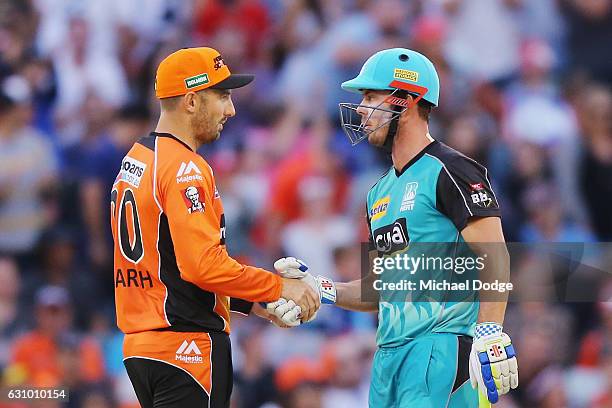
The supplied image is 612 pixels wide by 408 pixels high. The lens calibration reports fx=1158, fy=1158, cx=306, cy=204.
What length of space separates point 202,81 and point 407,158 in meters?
1.17

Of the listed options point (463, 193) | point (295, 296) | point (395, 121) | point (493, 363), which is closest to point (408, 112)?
point (395, 121)

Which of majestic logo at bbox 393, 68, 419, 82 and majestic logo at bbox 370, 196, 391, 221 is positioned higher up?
majestic logo at bbox 393, 68, 419, 82

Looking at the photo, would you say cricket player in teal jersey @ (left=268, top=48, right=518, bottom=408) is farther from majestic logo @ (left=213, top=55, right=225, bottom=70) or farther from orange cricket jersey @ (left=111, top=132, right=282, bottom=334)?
majestic logo @ (left=213, top=55, right=225, bottom=70)

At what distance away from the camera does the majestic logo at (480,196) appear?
5758 mm

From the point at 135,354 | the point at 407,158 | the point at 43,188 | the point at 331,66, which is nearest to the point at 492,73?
the point at 331,66

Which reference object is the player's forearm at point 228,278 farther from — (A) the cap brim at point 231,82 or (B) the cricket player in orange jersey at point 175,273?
(A) the cap brim at point 231,82

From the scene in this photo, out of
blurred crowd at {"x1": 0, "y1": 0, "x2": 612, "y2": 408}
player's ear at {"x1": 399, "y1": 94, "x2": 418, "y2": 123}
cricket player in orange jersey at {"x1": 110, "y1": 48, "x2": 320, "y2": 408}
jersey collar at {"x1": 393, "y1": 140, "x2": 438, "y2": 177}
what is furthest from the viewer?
blurred crowd at {"x1": 0, "y1": 0, "x2": 612, "y2": 408}

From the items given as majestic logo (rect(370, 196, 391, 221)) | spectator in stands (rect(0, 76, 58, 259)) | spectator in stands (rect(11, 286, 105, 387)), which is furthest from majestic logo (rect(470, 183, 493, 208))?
spectator in stands (rect(0, 76, 58, 259))

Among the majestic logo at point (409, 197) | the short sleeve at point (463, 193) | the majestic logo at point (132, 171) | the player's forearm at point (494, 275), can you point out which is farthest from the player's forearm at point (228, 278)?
the player's forearm at point (494, 275)

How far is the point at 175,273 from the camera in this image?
5.95 meters

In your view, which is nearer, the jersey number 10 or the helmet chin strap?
the jersey number 10

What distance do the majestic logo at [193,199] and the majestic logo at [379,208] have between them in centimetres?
99

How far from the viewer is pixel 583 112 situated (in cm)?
1111

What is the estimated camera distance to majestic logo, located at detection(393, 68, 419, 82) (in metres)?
6.16
